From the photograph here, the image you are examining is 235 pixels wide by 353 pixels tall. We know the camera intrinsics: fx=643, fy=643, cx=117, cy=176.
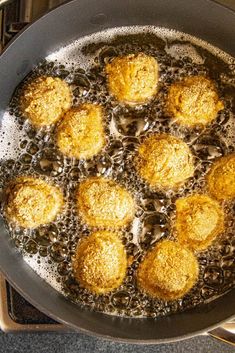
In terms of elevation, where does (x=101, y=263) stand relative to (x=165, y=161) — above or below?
below

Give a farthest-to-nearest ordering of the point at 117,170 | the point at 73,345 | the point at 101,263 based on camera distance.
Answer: the point at 73,345, the point at 117,170, the point at 101,263

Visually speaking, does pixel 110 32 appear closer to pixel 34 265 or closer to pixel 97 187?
pixel 97 187

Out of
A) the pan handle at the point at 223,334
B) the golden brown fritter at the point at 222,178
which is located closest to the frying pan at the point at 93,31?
the pan handle at the point at 223,334

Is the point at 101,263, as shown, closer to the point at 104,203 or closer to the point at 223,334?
the point at 104,203

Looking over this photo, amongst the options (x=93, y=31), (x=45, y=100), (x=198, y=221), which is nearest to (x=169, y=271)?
(x=198, y=221)

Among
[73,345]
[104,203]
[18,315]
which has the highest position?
[104,203]

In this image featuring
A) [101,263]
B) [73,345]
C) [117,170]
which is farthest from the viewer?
[73,345]
